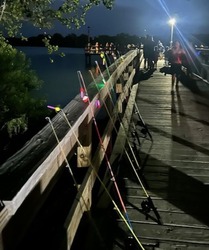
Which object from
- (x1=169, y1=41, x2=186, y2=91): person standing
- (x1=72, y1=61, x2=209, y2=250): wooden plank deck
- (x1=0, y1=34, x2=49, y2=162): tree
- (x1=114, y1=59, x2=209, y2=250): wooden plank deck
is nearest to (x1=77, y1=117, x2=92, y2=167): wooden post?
(x1=72, y1=61, x2=209, y2=250): wooden plank deck

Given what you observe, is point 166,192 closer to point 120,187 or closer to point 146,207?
point 146,207

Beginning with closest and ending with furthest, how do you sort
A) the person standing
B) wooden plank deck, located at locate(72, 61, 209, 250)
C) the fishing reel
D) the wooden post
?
the wooden post → wooden plank deck, located at locate(72, 61, 209, 250) → the fishing reel → the person standing

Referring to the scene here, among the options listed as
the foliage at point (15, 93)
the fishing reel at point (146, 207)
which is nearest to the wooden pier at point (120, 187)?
the fishing reel at point (146, 207)

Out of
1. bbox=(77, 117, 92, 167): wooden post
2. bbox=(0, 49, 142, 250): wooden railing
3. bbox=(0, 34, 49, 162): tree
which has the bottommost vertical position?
bbox=(0, 34, 49, 162): tree

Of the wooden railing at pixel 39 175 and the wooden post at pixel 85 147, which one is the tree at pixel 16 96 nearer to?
the wooden post at pixel 85 147

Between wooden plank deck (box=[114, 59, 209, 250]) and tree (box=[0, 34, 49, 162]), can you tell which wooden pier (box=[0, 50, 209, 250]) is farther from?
tree (box=[0, 34, 49, 162])

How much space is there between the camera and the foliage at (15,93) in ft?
49.1

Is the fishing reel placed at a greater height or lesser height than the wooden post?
lesser

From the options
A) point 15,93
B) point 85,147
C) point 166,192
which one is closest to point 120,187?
point 166,192

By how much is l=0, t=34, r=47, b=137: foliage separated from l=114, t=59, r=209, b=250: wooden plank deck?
776 centimetres

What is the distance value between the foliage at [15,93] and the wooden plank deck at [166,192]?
8.33 meters

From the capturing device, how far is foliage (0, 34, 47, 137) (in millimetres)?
14969

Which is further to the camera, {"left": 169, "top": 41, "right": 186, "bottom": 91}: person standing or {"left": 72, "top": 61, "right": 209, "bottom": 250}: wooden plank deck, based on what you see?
{"left": 169, "top": 41, "right": 186, "bottom": 91}: person standing

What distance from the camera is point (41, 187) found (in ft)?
7.01
